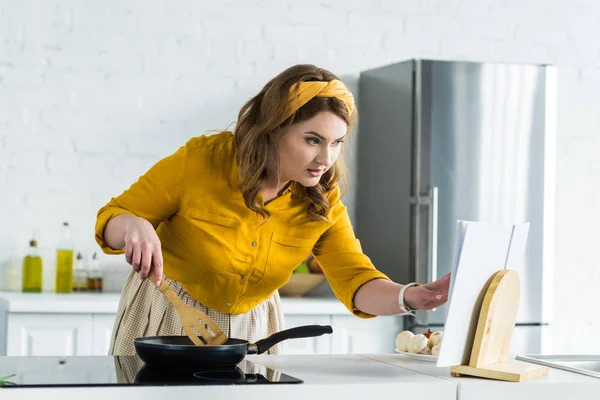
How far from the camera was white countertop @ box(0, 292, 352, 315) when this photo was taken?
133 inches

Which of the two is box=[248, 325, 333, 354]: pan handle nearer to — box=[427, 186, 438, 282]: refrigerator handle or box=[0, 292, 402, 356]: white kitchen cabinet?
box=[0, 292, 402, 356]: white kitchen cabinet

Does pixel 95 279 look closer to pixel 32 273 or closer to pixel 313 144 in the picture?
pixel 32 273

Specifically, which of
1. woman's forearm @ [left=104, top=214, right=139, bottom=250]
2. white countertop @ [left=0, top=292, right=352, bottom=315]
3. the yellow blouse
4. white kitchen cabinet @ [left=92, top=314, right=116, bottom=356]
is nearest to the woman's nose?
the yellow blouse

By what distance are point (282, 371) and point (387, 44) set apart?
2.97m

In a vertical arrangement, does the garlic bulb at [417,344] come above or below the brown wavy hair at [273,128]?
below

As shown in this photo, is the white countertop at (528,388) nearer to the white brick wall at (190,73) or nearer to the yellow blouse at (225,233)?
the yellow blouse at (225,233)

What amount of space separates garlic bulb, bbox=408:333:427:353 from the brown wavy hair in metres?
0.46

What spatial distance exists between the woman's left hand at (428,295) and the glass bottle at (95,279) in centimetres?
222

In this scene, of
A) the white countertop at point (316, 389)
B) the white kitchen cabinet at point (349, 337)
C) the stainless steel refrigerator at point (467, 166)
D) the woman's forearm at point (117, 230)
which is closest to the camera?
the white countertop at point (316, 389)

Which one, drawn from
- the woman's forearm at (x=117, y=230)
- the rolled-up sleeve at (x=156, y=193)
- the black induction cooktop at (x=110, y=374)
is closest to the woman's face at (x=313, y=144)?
the rolled-up sleeve at (x=156, y=193)

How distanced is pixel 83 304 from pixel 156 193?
57.2 inches

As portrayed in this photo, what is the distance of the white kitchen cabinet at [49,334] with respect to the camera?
11.1ft

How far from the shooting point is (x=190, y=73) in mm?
4121

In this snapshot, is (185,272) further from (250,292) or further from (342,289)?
(342,289)
